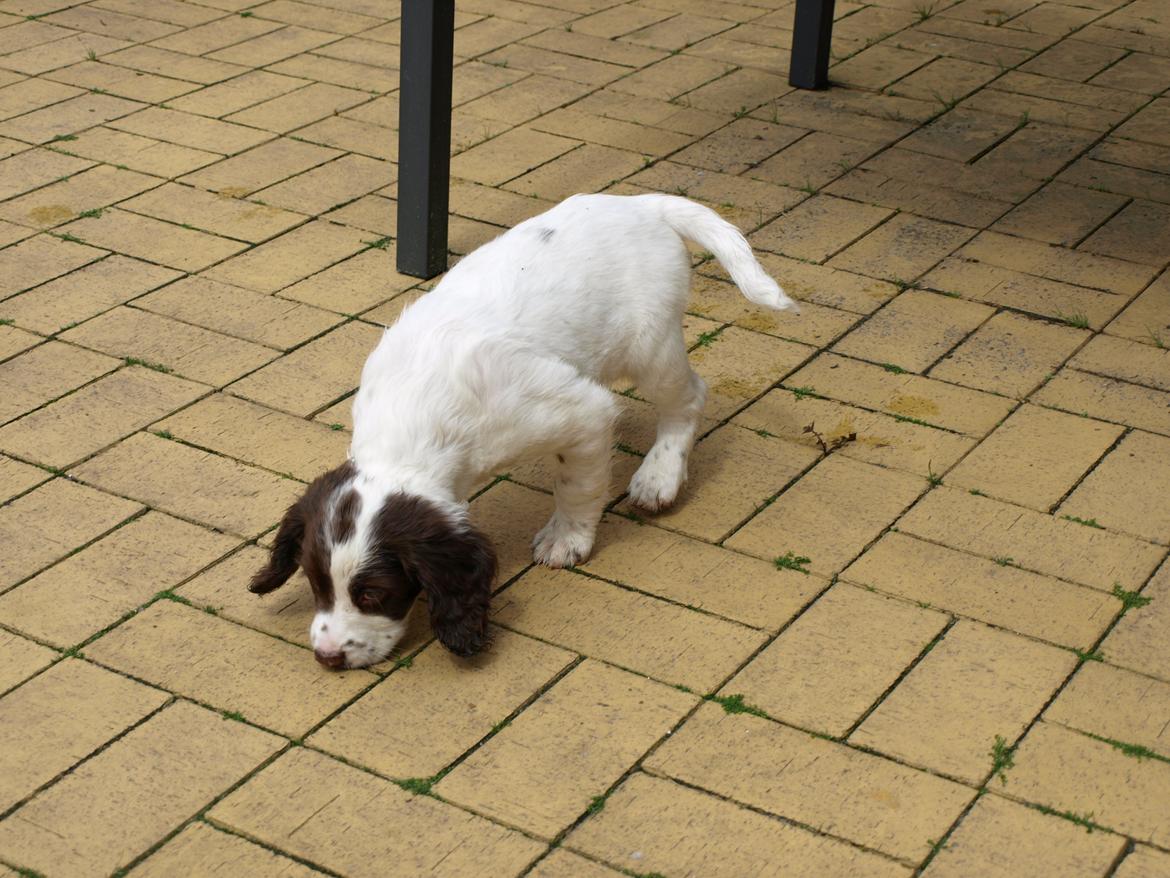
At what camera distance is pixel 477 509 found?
15.5 feet

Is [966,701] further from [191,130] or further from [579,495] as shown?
[191,130]

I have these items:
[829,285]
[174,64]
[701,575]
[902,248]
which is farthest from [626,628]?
[174,64]

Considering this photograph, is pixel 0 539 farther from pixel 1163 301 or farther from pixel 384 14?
pixel 384 14

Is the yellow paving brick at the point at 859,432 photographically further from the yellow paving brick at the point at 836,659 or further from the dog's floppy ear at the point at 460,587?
the dog's floppy ear at the point at 460,587

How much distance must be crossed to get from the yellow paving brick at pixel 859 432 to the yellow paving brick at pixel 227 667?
1.75 meters

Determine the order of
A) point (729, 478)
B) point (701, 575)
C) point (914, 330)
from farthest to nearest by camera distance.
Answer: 1. point (914, 330)
2. point (729, 478)
3. point (701, 575)

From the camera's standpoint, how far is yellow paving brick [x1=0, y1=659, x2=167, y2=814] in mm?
3633

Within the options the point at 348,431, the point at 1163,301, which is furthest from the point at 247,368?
the point at 1163,301

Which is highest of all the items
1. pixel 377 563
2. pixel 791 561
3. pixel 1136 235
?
pixel 377 563

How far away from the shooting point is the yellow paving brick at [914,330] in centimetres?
555

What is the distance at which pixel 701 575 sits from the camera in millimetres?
4375

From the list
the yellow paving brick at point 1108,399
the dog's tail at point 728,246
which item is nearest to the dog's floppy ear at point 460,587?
the dog's tail at point 728,246

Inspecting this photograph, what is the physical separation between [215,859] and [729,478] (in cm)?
206

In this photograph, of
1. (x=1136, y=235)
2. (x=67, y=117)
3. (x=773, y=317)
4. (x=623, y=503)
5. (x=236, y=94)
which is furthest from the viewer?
(x=236, y=94)
